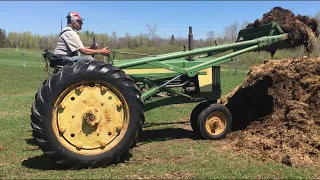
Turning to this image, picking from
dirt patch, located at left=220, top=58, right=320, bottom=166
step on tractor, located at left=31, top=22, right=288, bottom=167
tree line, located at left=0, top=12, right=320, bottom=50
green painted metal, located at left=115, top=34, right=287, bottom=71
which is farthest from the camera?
tree line, located at left=0, top=12, right=320, bottom=50

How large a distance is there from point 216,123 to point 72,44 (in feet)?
10.1

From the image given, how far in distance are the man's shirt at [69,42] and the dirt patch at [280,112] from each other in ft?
10.1

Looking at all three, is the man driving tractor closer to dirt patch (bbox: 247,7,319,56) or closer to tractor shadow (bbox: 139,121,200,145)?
tractor shadow (bbox: 139,121,200,145)

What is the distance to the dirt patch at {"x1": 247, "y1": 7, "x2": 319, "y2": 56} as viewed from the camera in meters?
7.83

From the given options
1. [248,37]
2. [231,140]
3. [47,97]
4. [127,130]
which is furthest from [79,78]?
[248,37]

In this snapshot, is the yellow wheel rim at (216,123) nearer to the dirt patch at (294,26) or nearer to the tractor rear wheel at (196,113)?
the tractor rear wheel at (196,113)

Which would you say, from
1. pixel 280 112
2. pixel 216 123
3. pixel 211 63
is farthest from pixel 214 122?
pixel 280 112

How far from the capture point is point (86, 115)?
5.75m

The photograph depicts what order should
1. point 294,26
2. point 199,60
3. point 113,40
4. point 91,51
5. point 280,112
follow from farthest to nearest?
point 113,40 < point 199,60 < point 294,26 < point 280,112 < point 91,51

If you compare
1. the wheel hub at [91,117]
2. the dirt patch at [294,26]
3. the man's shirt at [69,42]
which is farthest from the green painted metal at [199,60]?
the wheel hub at [91,117]

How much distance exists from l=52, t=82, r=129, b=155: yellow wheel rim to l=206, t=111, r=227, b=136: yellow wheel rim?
2.29m

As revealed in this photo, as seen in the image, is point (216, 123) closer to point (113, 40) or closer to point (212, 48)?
point (212, 48)

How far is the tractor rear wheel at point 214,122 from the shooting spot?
24.8 ft

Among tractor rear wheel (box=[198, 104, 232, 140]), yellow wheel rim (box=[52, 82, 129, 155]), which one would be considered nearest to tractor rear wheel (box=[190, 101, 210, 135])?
tractor rear wheel (box=[198, 104, 232, 140])
